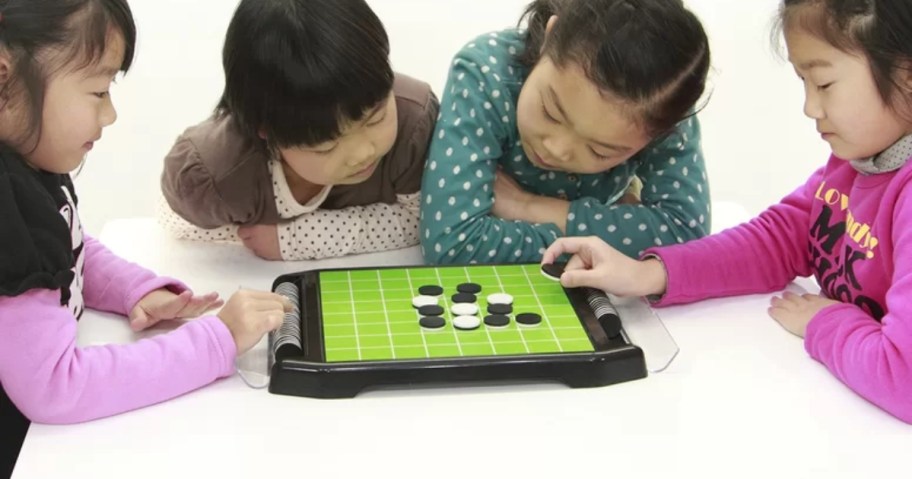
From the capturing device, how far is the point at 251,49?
43.1 inches

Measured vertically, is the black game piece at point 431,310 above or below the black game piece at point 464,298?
above

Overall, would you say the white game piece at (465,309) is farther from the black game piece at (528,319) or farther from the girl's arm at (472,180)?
the girl's arm at (472,180)

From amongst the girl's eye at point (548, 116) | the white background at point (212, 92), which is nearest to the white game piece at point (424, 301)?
the girl's eye at point (548, 116)

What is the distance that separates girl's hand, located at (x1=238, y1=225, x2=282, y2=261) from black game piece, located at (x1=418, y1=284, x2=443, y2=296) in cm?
23

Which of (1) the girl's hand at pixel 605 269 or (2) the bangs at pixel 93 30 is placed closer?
(2) the bangs at pixel 93 30

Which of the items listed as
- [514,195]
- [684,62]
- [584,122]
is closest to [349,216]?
→ [514,195]

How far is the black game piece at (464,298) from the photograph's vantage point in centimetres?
108

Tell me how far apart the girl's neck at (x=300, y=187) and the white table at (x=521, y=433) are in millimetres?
350

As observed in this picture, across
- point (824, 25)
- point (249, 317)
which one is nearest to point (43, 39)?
point (249, 317)

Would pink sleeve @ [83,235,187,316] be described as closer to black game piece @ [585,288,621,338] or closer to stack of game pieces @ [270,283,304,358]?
stack of game pieces @ [270,283,304,358]

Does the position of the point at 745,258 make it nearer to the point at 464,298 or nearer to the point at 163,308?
the point at 464,298

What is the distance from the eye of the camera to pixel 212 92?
7.24 ft

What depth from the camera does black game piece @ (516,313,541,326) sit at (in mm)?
1037

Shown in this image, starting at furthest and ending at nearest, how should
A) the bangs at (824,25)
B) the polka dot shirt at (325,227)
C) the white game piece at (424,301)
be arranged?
1. the polka dot shirt at (325,227)
2. the white game piece at (424,301)
3. the bangs at (824,25)
